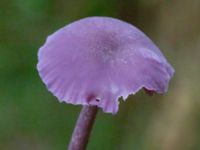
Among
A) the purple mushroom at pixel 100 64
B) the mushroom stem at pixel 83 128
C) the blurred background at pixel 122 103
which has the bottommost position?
the mushroom stem at pixel 83 128

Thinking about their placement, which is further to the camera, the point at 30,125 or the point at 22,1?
the point at 30,125

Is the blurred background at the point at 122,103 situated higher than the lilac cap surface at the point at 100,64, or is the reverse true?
the blurred background at the point at 122,103

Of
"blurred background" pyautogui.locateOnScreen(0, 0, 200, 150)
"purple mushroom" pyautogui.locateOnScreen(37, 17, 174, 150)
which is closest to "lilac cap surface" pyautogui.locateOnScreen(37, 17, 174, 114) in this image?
"purple mushroom" pyautogui.locateOnScreen(37, 17, 174, 150)

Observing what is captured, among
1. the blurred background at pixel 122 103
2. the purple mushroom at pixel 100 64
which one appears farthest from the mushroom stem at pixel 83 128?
the blurred background at pixel 122 103

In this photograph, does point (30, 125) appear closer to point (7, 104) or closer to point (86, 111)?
point (7, 104)

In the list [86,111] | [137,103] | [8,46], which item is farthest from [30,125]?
[86,111]

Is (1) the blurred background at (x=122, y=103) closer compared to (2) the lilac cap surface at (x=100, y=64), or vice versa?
(2) the lilac cap surface at (x=100, y=64)

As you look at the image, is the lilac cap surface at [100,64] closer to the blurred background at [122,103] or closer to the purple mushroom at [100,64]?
the purple mushroom at [100,64]
